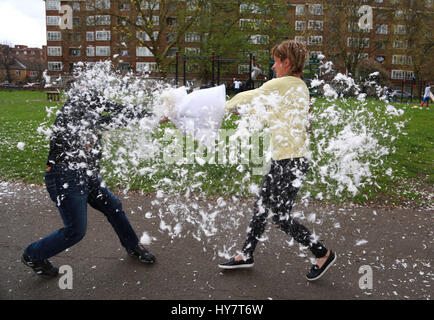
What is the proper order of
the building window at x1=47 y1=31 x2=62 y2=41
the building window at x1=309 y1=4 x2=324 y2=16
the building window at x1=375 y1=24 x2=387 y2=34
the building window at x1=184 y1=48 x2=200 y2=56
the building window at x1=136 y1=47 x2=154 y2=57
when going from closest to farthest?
the building window at x1=309 y1=4 x2=324 y2=16 → the building window at x1=184 y1=48 x2=200 y2=56 → the building window at x1=375 y1=24 x2=387 y2=34 → the building window at x1=136 y1=47 x2=154 y2=57 → the building window at x1=47 y1=31 x2=62 y2=41

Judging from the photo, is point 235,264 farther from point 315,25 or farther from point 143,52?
point 143,52

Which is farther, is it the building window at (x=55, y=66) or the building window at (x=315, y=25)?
the building window at (x=55, y=66)

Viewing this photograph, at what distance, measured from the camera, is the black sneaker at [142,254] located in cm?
367

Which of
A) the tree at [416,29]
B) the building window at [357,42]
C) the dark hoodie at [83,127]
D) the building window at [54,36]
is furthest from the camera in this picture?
the building window at [54,36]

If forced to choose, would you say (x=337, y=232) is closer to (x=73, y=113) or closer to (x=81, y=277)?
(x=81, y=277)

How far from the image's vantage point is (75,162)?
3.13 m

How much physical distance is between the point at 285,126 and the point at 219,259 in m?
1.66

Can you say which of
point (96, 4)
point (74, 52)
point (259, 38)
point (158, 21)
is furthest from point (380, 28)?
point (74, 52)

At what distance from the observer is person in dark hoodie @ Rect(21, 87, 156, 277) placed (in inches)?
122

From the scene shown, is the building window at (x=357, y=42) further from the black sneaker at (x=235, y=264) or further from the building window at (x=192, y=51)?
the black sneaker at (x=235, y=264)

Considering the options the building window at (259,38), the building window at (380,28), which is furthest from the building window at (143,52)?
the building window at (380,28)

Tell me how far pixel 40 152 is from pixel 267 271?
691 centimetres

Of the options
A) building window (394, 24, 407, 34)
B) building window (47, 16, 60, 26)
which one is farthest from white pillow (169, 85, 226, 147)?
building window (47, 16, 60, 26)

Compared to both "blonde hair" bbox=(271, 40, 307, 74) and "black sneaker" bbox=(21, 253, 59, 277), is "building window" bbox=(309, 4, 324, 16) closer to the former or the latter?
"blonde hair" bbox=(271, 40, 307, 74)
